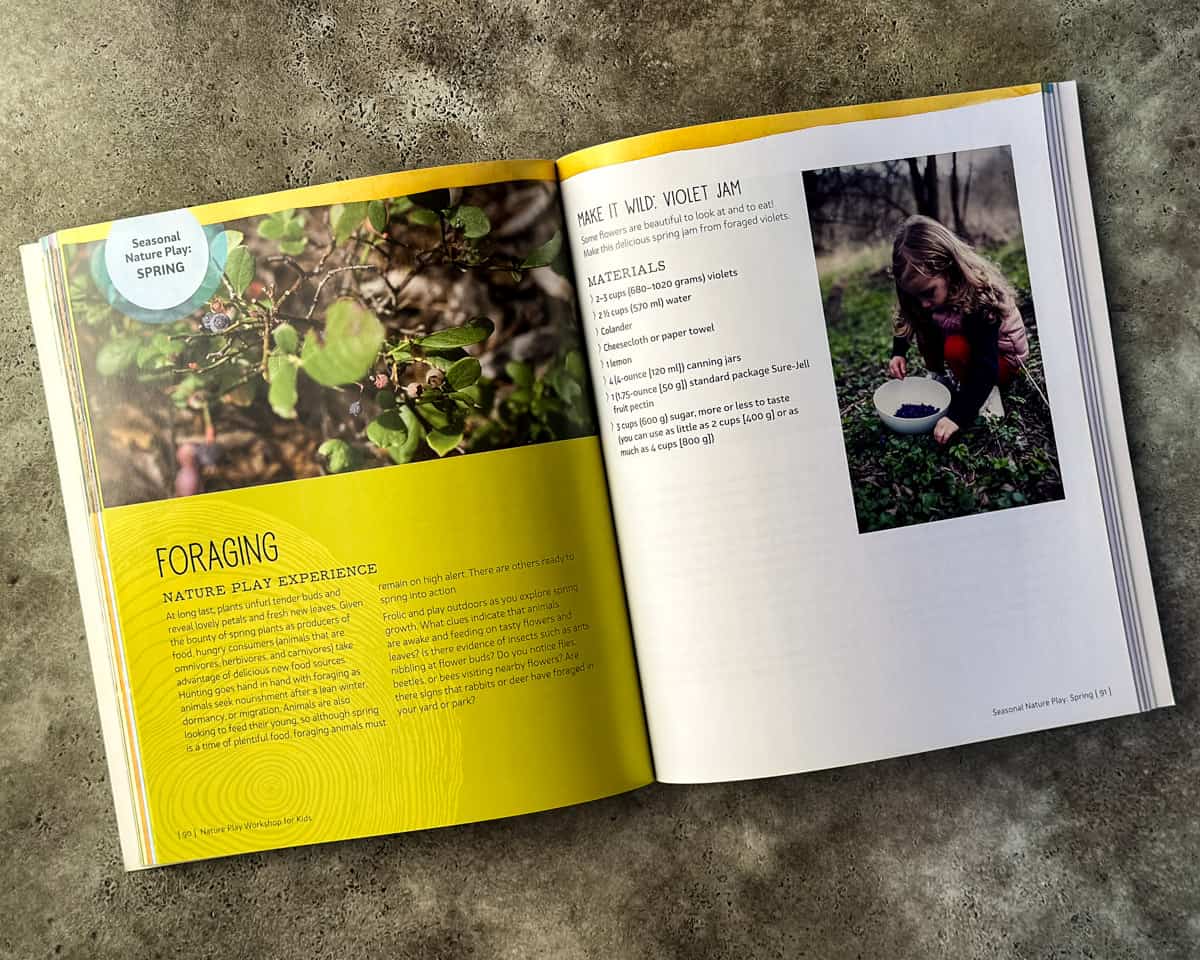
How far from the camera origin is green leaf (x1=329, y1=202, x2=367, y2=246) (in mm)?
625

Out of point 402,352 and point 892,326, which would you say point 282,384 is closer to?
point 402,352

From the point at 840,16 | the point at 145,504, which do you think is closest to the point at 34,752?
the point at 145,504

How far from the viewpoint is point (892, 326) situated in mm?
641

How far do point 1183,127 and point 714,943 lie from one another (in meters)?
0.76

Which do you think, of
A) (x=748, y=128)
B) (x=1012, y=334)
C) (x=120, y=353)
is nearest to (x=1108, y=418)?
(x=1012, y=334)

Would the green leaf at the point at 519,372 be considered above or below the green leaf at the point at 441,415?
above

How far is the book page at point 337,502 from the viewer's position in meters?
0.62

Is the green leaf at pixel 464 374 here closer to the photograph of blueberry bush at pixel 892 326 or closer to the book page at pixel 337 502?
A: the book page at pixel 337 502

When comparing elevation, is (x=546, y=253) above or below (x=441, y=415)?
above

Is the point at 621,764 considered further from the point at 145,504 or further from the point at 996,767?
the point at 145,504

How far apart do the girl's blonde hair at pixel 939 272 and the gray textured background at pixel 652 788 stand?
116mm

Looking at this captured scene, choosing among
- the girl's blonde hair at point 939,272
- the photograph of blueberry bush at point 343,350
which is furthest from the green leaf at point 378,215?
the girl's blonde hair at point 939,272

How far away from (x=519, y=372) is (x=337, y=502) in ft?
0.55

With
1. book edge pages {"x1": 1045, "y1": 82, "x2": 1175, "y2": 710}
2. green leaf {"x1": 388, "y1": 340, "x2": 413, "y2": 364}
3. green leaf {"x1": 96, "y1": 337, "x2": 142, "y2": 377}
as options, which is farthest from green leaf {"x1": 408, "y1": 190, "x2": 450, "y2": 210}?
book edge pages {"x1": 1045, "y1": 82, "x2": 1175, "y2": 710}
